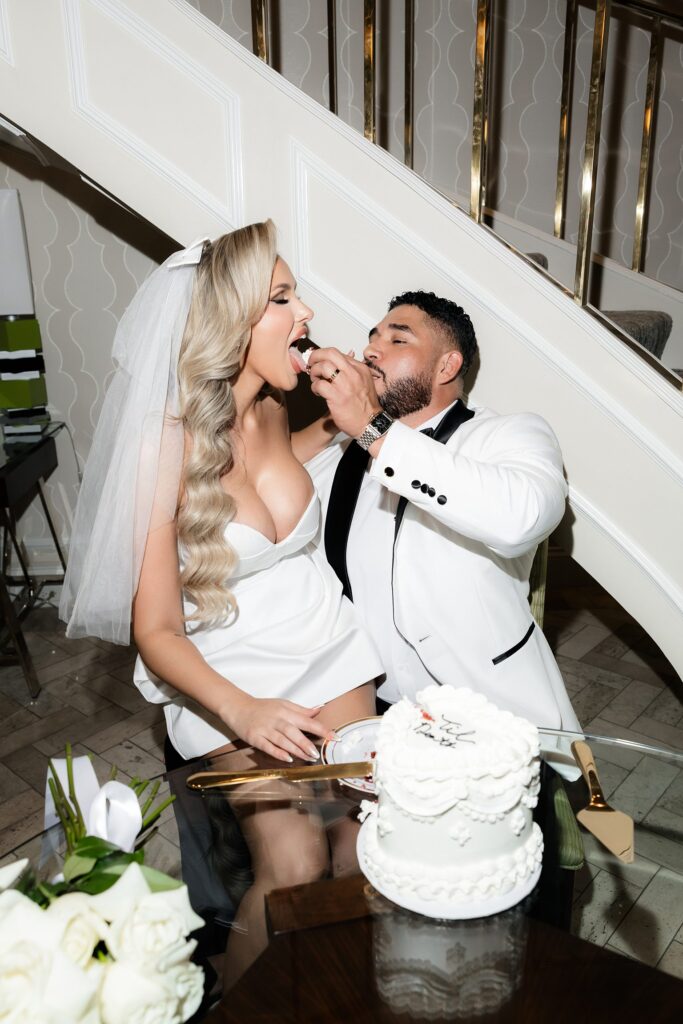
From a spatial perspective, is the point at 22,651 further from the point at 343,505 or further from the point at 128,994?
the point at 128,994

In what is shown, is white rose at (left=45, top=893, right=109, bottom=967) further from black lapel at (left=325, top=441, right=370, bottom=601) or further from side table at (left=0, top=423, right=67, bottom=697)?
side table at (left=0, top=423, right=67, bottom=697)

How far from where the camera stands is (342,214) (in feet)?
6.75

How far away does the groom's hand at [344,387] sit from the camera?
5.57 ft

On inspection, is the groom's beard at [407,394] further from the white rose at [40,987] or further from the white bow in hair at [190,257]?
the white rose at [40,987]

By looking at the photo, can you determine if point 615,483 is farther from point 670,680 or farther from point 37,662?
point 37,662

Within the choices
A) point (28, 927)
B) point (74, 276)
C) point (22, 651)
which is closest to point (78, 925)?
point (28, 927)

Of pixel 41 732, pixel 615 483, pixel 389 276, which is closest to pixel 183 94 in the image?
pixel 389 276

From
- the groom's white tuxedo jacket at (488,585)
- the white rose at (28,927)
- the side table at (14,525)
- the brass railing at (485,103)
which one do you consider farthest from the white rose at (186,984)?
the side table at (14,525)

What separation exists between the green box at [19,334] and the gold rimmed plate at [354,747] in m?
2.94

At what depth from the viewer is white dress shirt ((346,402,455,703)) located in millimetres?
1955

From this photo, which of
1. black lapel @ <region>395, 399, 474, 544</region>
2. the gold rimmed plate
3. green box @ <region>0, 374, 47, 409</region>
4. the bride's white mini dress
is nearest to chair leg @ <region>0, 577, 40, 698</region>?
green box @ <region>0, 374, 47, 409</region>

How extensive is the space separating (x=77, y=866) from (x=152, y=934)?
135mm

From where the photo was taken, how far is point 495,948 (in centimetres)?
99

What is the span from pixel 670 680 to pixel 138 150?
2.76m
